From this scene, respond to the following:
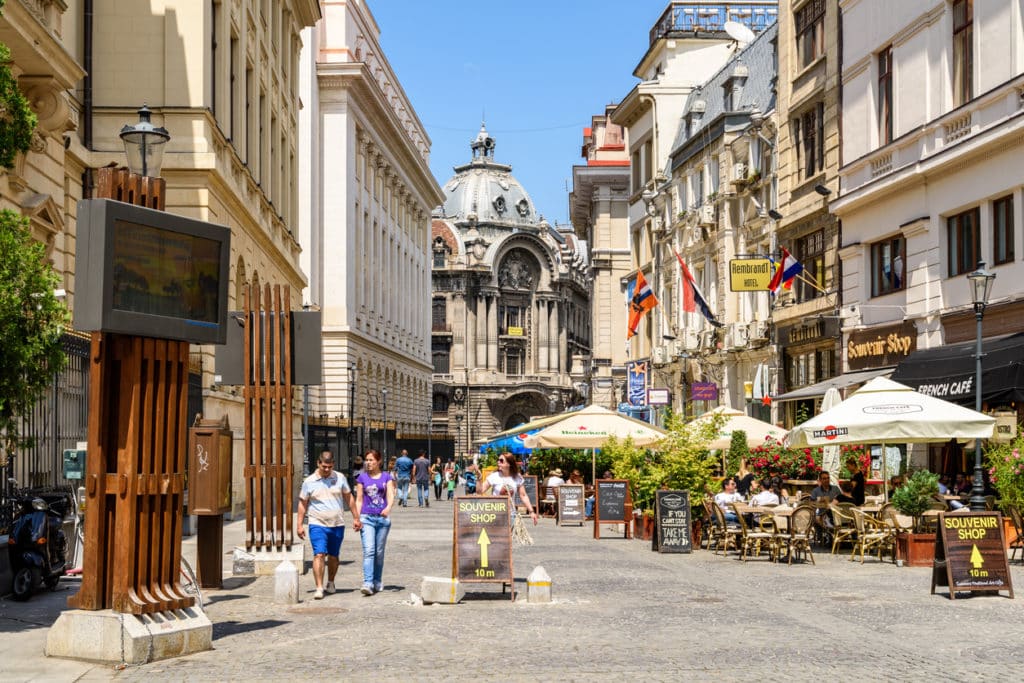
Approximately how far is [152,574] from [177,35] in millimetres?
18634

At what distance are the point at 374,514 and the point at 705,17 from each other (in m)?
47.1

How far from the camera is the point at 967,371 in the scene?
79.2 feet

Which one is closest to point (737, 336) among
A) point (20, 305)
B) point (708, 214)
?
point (708, 214)

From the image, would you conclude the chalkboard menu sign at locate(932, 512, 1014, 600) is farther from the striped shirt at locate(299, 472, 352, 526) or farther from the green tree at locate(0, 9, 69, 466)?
the green tree at locate(0, 9, 69, 466)

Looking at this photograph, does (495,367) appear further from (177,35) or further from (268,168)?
(177,35)

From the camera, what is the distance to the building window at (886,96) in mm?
29688

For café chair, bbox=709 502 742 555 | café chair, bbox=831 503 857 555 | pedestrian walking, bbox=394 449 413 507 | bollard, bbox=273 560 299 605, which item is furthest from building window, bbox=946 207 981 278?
pedestrian walking, bbox=394 449 413 507

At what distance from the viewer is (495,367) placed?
136 meters

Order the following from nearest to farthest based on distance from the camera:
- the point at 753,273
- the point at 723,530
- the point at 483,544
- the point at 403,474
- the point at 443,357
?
the point at 483,544 < the point at 723,530 < the point at 753,273 < the point at 403,474 < the point at 443,357

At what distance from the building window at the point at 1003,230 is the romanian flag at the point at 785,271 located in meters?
8.14

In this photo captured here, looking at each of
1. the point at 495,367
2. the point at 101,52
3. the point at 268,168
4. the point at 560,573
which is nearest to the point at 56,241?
the point at 101,52

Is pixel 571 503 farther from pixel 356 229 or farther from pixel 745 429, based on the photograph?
pixel 356 229

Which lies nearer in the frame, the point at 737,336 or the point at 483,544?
the point at 483,544

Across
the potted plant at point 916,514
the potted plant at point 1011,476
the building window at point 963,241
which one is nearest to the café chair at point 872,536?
the potted plant at point 916,514
